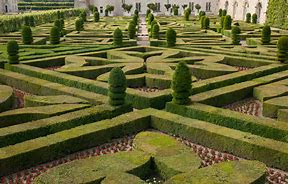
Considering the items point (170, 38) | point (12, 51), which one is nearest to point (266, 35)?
point (170, 38)

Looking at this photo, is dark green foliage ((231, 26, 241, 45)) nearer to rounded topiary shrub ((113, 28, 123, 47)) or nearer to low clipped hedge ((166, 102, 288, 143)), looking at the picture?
rounded topiary shrub ((113, 28, 123, 47))

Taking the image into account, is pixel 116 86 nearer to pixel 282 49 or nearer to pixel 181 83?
pixel 181 83

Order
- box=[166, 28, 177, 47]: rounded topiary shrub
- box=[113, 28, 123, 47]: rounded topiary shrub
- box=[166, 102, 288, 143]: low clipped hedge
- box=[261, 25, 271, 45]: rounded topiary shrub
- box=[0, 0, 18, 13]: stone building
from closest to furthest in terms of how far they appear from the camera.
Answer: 1. box=[166, 102, 288, 143]: low clipped hedge
2. box=[166, 28, 177, 47]: rounded topiary shrub
3. box=[113, 28, 123, 47]: rounded topiary shrub
4. box=[261, 25, 271, 45]: rounded topiary shrub
5. box=[0, 0, 18, 13]: stone building

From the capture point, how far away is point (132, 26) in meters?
24.3

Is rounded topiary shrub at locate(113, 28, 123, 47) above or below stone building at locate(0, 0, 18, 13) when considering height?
below

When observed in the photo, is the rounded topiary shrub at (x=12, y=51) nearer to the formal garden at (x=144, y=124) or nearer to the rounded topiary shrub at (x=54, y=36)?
the formal garden at (x=144, y=124)

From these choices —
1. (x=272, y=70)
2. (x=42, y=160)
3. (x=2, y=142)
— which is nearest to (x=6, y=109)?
(x=2, y=142)

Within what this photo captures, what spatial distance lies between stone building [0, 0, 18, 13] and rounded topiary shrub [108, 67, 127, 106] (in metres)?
62.1

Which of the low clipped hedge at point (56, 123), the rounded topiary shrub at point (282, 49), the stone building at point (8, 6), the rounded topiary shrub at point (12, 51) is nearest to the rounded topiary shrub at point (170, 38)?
the rounded topiary shrub at point (282, 49)

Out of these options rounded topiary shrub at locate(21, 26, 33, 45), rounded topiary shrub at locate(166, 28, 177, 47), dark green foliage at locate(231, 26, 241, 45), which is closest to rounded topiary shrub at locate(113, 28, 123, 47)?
rounded topiary shrub at locate(166, 28, 177, 47)

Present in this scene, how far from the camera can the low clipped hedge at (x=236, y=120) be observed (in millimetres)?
8773

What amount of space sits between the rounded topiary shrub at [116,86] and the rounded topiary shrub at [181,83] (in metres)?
1.39

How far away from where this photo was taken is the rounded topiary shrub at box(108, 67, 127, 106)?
9.83 meters

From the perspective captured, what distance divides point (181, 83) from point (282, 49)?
305 inches
